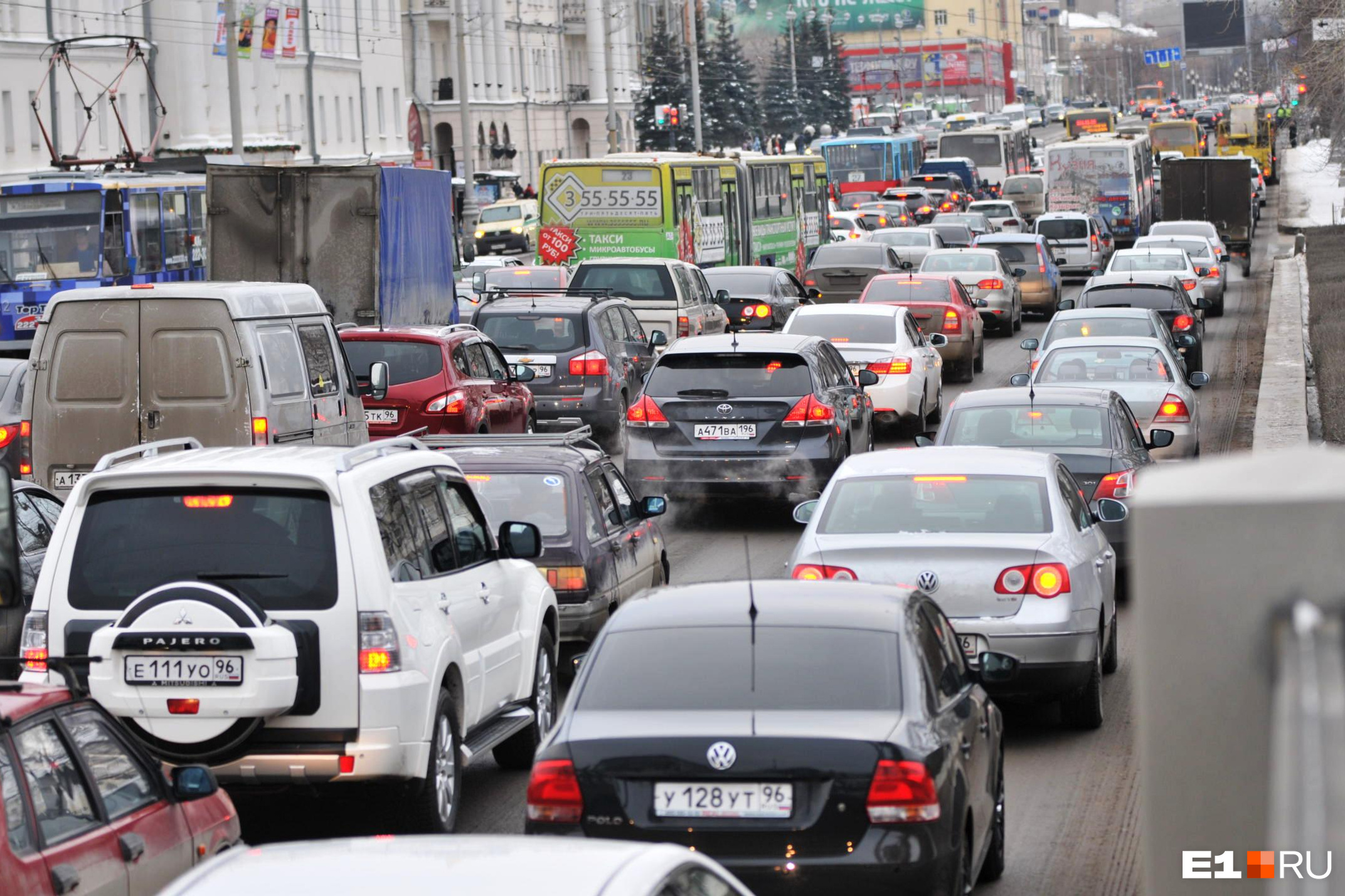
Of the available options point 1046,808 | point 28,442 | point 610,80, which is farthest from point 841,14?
point 1046,808

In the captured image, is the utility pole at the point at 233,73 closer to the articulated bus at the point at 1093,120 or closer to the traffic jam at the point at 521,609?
the traffic jam at the point at 521,609

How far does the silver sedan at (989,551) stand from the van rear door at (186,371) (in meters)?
4.72

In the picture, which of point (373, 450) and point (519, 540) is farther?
point (519, 540)

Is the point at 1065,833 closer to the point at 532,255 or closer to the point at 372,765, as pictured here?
the point at 372,765

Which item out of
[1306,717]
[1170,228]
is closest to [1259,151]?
[1170,228]

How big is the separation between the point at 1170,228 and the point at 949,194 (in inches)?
1078

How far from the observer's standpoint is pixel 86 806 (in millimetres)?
5723

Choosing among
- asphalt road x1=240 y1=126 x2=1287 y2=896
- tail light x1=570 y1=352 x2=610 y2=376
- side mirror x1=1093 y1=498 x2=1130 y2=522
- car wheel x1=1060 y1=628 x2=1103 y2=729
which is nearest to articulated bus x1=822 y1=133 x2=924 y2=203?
tail light x1=570 y1=352 x2=610 y2=376

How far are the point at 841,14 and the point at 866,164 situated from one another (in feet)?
376

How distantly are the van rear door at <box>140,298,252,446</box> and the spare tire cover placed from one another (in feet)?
18.9

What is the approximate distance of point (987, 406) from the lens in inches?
555

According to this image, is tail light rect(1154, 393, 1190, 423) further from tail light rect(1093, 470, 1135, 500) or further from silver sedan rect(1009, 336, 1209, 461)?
tail light rect(1093, 470, 1135, 500)

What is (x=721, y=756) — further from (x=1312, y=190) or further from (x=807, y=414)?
(x=1312, y=190)

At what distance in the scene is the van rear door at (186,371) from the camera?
13.1m
